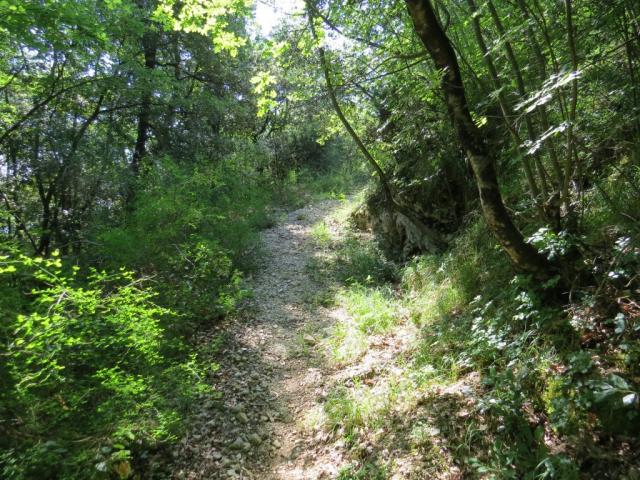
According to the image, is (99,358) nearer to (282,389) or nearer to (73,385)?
(73,385)

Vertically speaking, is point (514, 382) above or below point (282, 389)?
above

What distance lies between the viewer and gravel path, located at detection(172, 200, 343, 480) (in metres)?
3.72

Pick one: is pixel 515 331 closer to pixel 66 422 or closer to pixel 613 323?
pixel 613 323

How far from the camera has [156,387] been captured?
391 cm

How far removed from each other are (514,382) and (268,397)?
10.2ft

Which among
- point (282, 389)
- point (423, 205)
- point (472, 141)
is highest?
point (472, 141)

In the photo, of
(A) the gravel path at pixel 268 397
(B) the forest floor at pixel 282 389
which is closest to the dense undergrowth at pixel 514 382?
(B) the forest floor at pixel 282 389

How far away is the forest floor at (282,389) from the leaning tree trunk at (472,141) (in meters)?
2.04

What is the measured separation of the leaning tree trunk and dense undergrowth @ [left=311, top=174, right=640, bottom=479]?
0.54ft

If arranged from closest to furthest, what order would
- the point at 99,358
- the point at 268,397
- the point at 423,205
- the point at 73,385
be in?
the point at 73,385 → the point at 99,358 → the point at 268,397 → the point at 423,205

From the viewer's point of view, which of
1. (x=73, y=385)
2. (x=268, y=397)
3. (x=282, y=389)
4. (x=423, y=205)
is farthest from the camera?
(x=423, y=205)

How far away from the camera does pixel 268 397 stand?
482 cm

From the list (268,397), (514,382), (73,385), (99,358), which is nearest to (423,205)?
(268,397)

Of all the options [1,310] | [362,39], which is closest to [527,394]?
[1,310]
